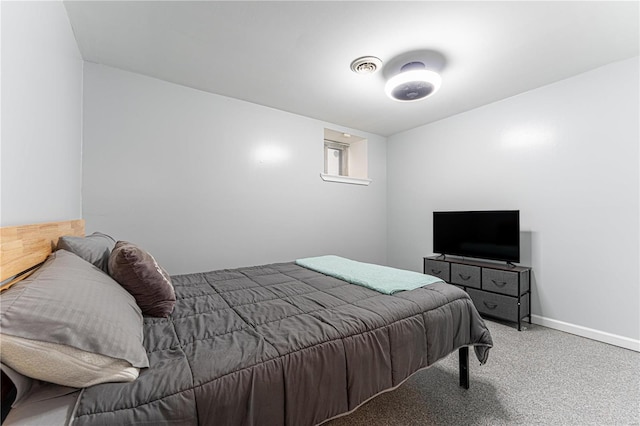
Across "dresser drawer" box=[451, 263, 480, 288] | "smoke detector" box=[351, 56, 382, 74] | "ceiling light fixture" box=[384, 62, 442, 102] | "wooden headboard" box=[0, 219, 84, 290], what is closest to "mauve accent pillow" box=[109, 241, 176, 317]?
"wooden headboard" box=[0, 219, 84, 290]

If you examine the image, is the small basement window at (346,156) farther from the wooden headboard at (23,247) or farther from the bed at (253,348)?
the wooden headboard at (23,247)

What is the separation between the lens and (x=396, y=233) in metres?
4.36

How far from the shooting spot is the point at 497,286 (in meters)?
2.76

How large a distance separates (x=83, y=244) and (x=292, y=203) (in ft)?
7.48

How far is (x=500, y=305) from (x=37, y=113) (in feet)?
12.6

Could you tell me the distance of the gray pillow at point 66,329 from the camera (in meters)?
0.67

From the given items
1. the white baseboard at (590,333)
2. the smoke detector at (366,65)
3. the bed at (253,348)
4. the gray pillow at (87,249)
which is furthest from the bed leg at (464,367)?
the smoke detector at (366,65)

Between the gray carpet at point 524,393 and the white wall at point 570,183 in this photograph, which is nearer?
the gray carpet at point 524,393

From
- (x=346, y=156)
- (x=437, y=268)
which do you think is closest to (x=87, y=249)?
(x=437, y=268)

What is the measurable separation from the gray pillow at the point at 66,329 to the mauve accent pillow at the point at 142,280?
261mm

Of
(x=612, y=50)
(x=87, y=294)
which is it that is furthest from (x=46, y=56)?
(x=612, y=50)

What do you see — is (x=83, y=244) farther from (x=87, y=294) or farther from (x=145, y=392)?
(x=145, y=392)

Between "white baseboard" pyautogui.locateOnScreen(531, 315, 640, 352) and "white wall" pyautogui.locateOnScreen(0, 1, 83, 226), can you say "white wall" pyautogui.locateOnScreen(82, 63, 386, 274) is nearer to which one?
"white wall" pyautogui.locateOnScreen(0, 1, 83, 226)

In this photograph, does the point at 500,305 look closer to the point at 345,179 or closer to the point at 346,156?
the point at 345,179
